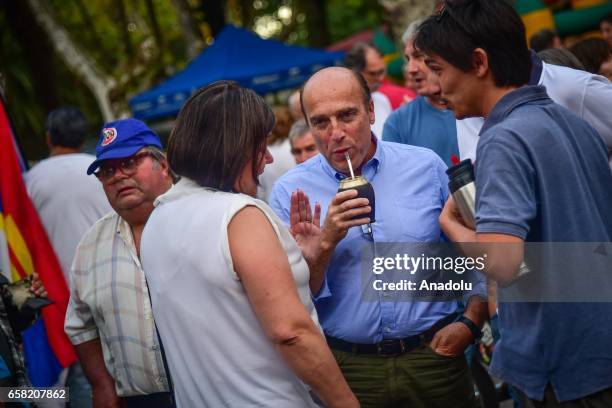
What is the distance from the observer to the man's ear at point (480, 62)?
2414 millimetres

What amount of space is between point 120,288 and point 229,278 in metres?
1.24

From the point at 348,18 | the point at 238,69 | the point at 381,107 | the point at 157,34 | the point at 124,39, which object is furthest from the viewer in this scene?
the point at 348,18

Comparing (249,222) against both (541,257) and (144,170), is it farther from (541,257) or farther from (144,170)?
(144,170)

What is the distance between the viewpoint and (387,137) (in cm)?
466

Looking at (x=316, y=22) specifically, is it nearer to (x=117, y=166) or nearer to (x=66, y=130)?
(x=66, y=130)

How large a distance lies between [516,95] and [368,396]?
4.87 feet

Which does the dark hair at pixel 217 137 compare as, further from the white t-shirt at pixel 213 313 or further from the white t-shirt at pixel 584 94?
the white t-shirt at pixel 584 94

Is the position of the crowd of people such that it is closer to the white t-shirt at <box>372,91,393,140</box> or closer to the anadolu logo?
the anadolu logo

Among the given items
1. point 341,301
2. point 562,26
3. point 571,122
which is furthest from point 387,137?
point 562,26

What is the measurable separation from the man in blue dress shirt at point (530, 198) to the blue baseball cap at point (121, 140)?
1.72 m

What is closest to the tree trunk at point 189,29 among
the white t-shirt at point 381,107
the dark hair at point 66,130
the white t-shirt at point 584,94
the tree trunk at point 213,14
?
the tree trunk at point 213,14

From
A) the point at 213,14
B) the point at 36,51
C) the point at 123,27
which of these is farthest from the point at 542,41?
the point at 36,51

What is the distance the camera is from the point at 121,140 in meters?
3.72

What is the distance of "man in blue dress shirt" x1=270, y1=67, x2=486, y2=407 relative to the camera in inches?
129
